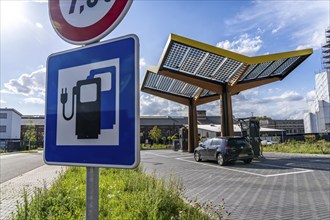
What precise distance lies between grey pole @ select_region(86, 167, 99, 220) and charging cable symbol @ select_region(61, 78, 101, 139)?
204 millimetres

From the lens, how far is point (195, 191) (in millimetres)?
8625

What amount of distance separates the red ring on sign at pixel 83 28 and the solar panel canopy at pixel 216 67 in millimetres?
15962

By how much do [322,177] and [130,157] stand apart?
11.3 metres

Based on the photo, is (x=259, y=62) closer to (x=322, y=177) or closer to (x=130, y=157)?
(x=322, y=177)

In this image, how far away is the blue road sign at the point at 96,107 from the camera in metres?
1.47

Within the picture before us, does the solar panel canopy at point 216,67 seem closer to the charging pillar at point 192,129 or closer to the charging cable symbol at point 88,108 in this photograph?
the charging pillar at point 192,129

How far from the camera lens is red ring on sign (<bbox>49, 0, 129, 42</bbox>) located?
1.64 meters

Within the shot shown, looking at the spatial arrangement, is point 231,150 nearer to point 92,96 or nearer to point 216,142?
point 216,142

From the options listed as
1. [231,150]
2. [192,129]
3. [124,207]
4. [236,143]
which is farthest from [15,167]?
[192,129]

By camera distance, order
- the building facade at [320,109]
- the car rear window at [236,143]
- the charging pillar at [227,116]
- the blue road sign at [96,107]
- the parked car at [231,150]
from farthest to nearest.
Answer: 1. the building facade at [320,109]
2. the charging pillar at [227,116]
3. the car rear window at [236,143]
4. the parked car at [231,150]
5. the blue road sign at [96,107]

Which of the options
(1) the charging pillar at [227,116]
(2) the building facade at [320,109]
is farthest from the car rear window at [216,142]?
(2) the building facade at [320,109]

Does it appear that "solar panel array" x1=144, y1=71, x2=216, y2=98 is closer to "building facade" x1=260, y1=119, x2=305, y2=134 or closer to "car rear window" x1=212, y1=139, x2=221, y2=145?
"car rear window" x1=212, y1=139, x2=221, y2=145

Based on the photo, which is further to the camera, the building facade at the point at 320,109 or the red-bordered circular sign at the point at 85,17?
the building facade at the point at 320,109

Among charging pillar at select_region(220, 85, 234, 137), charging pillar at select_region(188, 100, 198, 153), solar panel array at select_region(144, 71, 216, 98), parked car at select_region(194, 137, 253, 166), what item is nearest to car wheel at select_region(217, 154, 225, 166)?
parked car at select_region(194, 137, 253, 166)
